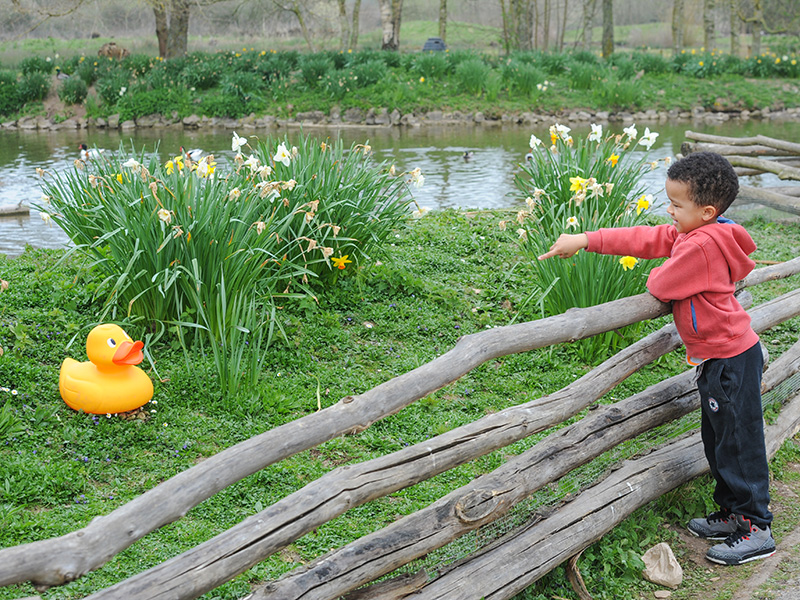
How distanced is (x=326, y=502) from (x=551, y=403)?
111cm

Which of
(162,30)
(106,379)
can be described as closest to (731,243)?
(106,379)

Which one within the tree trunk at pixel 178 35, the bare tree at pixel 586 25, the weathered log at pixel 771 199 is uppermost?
the bare tree at pixel 586 25

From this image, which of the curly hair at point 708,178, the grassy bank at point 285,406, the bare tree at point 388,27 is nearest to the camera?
the curly hair at point 708,178

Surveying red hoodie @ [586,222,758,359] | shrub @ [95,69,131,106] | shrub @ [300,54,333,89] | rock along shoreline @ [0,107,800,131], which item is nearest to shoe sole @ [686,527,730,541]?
red hoodie @ [586,222,758,359]

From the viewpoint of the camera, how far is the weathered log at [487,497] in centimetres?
224

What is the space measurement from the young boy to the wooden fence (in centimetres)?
23

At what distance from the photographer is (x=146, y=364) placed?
3.92 metres

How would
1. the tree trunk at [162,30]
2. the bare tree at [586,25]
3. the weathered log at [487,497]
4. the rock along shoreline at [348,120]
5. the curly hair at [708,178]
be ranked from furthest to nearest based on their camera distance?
the bare tree at [586,25]
the tree trunk at [162,30]
the rock along shoreline at [348,120]
the curly hair at [708,178]
the weathered log at [487,497]

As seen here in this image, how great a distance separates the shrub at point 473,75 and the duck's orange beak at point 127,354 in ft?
52.1

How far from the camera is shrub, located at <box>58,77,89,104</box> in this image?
56.3ft

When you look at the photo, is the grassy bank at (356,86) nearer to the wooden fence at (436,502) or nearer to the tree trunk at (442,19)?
the tree trunk at (442,19)

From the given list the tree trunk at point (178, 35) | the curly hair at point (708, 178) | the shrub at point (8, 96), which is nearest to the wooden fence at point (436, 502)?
the curly hair at point (708, 178)

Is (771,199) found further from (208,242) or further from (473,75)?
(473,75)

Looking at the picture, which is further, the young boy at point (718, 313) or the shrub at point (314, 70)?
the shrub at point (314, 70)
